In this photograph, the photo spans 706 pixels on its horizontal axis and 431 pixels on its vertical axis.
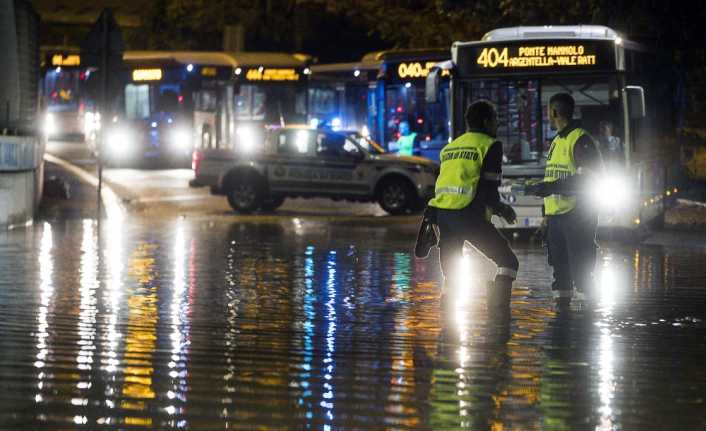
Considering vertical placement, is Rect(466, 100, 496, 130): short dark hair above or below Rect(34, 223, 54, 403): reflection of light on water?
above

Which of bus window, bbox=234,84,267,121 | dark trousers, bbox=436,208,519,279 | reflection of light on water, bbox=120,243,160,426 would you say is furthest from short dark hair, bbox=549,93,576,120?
bus window, bbox=234,84,267,121

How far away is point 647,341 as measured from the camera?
12.7 metres

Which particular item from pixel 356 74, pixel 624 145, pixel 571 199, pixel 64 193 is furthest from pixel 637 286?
pixel 356 74

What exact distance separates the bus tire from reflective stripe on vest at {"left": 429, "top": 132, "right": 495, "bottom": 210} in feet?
53.6

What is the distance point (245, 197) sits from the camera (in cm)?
3061

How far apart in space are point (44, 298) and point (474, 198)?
3924 mm

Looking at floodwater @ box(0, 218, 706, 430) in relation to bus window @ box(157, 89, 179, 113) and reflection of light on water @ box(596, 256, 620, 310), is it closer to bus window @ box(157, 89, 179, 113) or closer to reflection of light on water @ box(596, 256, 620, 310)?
reflection of light on water @ box(596, 256, 620, 310)

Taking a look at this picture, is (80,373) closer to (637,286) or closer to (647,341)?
(647,341)

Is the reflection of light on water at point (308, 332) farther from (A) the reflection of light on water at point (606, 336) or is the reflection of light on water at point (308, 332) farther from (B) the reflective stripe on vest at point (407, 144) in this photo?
(B) the reflective stripe on vest at point (407, 144)

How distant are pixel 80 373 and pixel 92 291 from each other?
5.35m

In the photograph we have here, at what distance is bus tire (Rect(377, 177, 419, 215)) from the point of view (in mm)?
30375

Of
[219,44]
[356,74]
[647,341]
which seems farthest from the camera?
[219,44]

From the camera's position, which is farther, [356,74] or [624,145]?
[356,74]

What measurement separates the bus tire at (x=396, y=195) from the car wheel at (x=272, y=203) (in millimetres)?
1888
